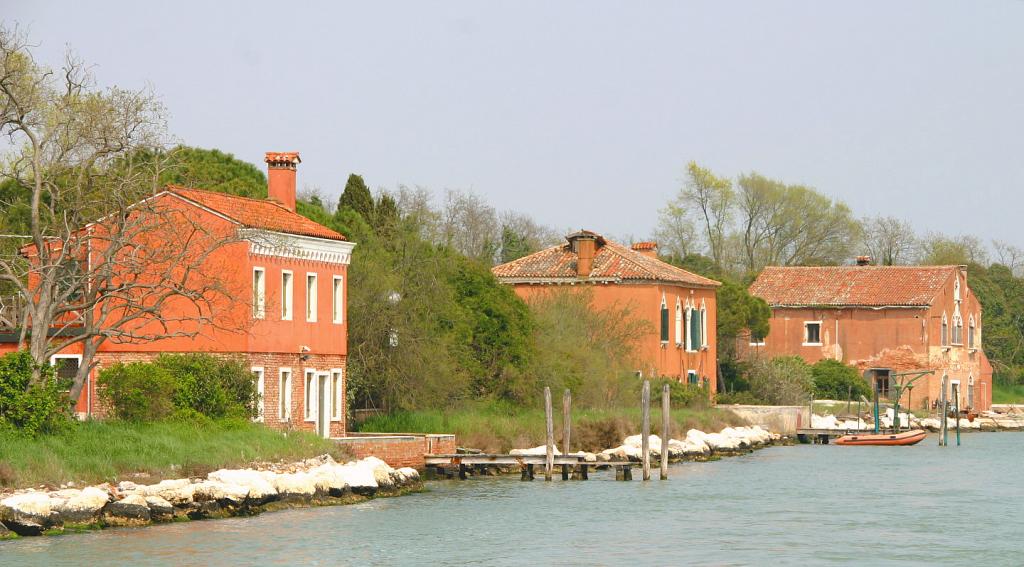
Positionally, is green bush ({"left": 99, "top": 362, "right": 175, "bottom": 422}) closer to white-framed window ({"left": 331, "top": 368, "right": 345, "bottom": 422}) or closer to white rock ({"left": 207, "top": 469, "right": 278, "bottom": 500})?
white rock ({"left": 207, "top": 469, "right": 278, "bottom": 500})

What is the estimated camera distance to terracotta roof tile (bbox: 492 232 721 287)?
50344mm

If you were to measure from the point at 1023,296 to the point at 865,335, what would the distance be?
19.8 metres

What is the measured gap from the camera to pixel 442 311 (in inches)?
1564

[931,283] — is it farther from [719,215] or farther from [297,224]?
[297,224]

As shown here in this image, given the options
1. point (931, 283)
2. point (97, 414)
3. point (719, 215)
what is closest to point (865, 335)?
point (931, 283)

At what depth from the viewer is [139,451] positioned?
2686 centimetres

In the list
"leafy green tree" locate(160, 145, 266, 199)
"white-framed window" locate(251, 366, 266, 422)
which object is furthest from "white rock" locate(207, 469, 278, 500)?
"leafy green tree" locate(160, 145, 266, 199)

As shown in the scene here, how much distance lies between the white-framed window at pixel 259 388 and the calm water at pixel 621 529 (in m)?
3.56

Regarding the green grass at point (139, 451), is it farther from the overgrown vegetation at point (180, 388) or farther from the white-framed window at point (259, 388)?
the white-framed window at point (259, 388)

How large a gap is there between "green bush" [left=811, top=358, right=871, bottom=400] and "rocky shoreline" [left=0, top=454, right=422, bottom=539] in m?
33.5

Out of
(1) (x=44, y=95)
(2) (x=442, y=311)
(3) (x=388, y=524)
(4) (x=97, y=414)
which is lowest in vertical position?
(3) (x=388, y=524)

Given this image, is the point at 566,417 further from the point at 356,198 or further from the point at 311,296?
the point at 356,198

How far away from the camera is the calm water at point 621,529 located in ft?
75.7

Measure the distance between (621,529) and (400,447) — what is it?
8.52 m
